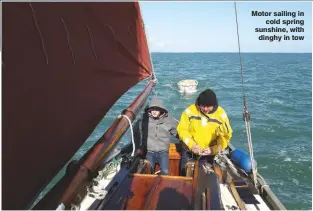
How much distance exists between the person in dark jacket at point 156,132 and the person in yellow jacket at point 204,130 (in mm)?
261

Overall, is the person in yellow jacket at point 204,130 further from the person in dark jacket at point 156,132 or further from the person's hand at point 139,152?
the person's hand at point 139,152

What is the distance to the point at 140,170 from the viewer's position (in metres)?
4.05

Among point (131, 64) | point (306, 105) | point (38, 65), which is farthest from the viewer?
point (306, 105)

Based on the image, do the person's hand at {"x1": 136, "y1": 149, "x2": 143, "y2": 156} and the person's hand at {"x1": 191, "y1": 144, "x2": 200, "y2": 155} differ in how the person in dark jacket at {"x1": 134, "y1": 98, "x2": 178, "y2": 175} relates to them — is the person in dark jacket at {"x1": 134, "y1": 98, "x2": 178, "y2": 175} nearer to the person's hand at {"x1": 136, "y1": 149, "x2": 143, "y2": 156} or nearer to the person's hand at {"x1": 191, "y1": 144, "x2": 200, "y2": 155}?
the person's hand at {"x1": 136, "y1": 149, "x2": 143, "y2": 156}

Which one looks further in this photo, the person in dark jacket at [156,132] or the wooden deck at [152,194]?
the person in dark jacket at [156,132]

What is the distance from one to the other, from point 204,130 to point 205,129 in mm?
21

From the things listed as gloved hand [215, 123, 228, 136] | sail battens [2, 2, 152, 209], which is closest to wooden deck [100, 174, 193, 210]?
sail battens [2, 2, 152, 209]

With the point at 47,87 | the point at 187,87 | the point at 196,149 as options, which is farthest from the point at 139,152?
the point at 187,87

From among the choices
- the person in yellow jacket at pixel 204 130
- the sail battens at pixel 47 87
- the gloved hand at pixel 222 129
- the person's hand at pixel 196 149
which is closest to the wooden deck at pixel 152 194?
the sail battens at pixel 47 87

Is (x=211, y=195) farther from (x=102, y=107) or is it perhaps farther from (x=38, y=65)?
(x=38, y=65)

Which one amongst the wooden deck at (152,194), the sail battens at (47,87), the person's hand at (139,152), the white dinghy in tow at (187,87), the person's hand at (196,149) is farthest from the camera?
the white dinghy in tow at (187,87)

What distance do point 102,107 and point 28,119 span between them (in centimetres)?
128

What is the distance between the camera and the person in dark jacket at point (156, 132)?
471cm

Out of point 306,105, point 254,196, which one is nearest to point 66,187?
point 254,196
